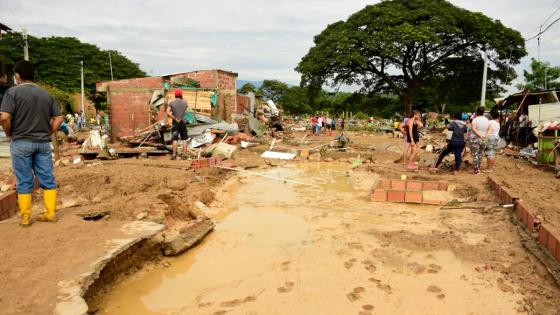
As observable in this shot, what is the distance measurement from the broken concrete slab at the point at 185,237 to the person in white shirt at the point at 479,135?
17.9ft

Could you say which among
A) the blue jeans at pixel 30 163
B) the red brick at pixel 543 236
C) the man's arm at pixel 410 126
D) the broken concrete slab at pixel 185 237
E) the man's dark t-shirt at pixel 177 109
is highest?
the man's dark t-shirt at pixel 177 109

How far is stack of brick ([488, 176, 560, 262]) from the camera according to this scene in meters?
3.35

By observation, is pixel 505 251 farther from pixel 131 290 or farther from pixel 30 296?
pixel 30 296

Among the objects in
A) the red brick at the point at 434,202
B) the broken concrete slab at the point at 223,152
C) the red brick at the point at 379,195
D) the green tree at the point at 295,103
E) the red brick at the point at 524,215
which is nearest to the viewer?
the red brick at the point at 524,215

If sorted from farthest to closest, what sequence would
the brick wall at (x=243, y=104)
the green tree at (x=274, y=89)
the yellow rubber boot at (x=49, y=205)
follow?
1. the green tree at (x=274, y=89)
2. the brick wall at (x=243, y=104)
3. the yellow rubber boot at (x=49, y=205)

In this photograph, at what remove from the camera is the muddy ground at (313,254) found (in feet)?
9.27

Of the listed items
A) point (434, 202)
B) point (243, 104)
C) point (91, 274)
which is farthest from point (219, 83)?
A: point (91, 274)

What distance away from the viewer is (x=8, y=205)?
173 inches

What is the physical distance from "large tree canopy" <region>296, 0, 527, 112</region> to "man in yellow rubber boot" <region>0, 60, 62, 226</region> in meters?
19.1

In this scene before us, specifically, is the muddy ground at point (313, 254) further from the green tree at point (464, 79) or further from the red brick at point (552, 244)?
the green tree at point (464, 79)

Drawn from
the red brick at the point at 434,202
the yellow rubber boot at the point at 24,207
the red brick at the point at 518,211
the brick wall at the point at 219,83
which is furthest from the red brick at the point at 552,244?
the brick wall at the point at 219,83

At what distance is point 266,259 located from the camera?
3.63 m

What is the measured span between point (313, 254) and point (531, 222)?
7.58 ft

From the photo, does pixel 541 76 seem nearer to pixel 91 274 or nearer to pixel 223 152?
pixel 223 152
